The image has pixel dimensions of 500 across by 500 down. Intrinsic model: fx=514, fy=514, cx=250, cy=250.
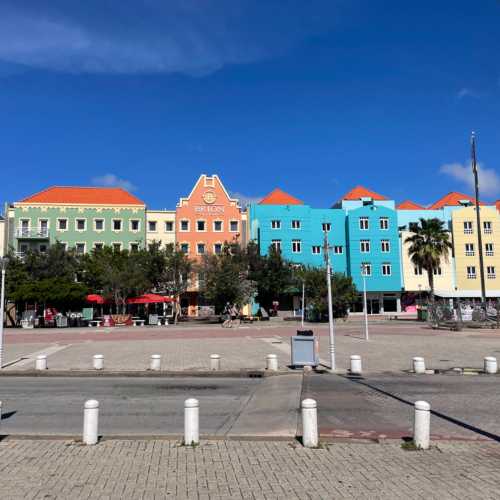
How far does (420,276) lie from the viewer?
64875 mm

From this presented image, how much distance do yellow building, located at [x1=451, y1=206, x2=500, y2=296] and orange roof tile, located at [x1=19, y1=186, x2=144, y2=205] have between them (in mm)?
40417

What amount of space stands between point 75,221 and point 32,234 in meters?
4.94

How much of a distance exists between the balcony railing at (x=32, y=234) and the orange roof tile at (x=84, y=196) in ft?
11.9

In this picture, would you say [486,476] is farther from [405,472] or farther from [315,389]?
[315,389]

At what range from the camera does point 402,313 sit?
6369 centimetres

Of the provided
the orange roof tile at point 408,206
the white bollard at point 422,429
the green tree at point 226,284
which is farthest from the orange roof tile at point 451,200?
the white bollard at point 422,429

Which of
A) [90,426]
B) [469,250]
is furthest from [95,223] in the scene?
[90,426]

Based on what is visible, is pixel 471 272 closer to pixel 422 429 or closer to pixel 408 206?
pixel 408 206

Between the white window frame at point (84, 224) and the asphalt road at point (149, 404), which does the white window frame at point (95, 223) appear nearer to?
the white window frame at point (84, 224)

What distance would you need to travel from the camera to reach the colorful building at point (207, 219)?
63.1m

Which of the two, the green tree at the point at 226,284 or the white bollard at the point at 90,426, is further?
the green tree at the point at 226,284

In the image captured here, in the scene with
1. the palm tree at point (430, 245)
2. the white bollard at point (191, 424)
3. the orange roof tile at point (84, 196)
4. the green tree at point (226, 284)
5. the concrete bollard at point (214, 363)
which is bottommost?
the concrete bollard at point (214, 363)

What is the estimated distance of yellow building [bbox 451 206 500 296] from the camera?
6544cm

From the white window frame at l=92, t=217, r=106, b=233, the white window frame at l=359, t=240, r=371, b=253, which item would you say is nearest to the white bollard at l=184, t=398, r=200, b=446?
the white window frame at l=92, t=217, r=106, b=233
